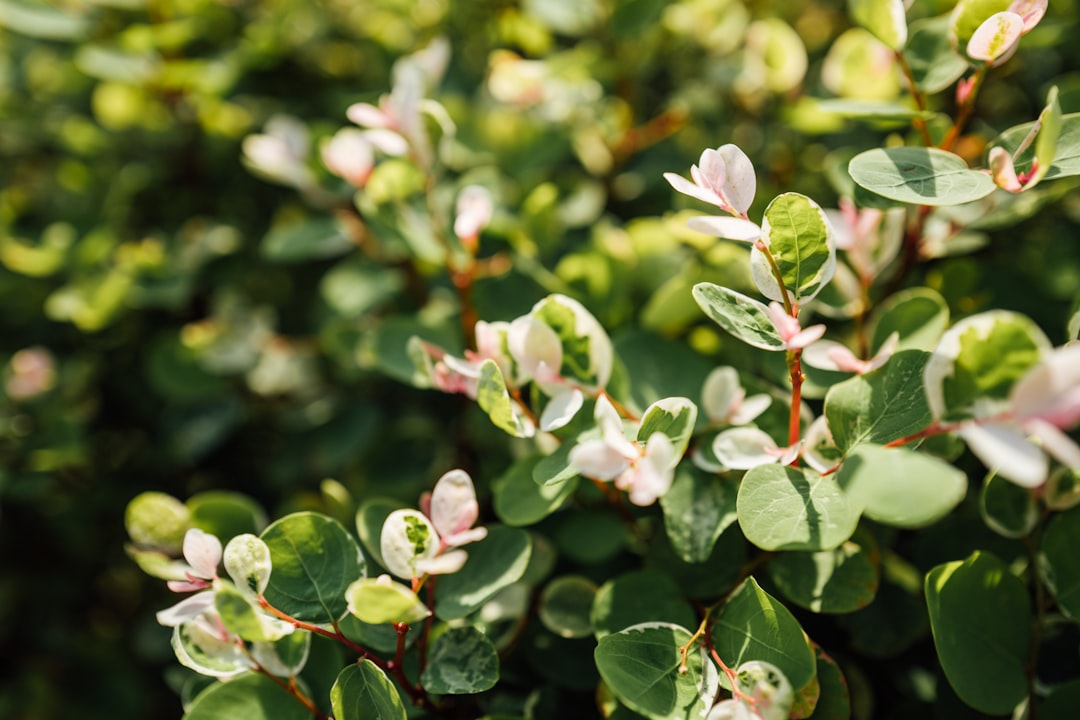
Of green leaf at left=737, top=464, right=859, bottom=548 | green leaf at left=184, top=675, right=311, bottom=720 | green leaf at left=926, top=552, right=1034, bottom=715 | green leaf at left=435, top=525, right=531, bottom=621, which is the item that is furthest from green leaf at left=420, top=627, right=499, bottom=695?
green leaf at left=926, top=552, right=1034, bottom=715

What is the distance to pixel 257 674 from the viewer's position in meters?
0.65

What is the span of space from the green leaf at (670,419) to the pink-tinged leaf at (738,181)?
0.51 feet

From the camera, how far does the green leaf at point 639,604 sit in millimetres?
663

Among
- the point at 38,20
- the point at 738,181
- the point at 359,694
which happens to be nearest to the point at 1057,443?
the point at 738,181

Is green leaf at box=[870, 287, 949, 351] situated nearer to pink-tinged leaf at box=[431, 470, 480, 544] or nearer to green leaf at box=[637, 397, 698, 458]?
green leaf at box=[637, 397, 698, 458]

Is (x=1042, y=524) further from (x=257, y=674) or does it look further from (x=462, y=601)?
(x=257, y=674)

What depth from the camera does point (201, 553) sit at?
59cm

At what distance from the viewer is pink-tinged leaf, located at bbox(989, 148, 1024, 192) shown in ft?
1.93

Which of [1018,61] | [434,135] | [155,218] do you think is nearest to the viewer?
[434,135]

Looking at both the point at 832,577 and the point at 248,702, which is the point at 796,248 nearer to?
the point at 832,577

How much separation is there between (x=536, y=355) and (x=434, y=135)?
0.31 metres

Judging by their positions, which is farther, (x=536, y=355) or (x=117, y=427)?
(x=117, y=427)

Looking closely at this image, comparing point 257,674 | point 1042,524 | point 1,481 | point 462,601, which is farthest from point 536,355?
point 1,481

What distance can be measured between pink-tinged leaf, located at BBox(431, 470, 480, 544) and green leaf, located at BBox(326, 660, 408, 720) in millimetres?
118
